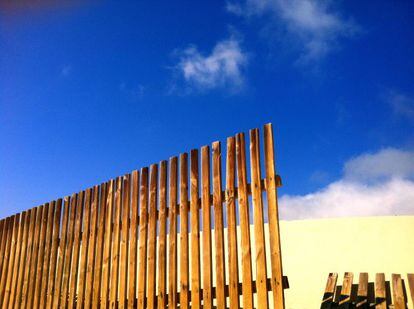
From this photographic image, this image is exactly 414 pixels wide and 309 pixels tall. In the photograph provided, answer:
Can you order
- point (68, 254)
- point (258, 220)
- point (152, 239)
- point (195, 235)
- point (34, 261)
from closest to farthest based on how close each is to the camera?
point (258, 220) → point (195, 235) → point (152, 239) → point (68, 254) → point (34, 261)

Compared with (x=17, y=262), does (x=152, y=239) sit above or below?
below

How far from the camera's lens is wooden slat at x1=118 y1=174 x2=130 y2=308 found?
4.83 meters

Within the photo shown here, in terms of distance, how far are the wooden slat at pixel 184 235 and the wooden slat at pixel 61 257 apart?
2.51 m

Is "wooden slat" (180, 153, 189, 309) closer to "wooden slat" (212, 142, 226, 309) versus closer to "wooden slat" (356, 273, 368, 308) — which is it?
"wooden slat" (212, 142, 226, 309)

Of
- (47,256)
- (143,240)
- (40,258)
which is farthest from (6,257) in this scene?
(143,240)

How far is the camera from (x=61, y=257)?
594 cm

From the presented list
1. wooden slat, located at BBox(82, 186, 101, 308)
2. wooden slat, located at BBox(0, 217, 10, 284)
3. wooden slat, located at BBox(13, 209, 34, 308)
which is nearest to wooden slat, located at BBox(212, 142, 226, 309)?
wooden slat, located at BBox(82, 186, 101, 308)

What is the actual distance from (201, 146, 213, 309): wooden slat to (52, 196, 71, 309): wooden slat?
284cm

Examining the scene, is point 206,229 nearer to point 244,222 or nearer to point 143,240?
point 244,222

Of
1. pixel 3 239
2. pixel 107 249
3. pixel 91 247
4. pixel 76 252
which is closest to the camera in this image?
pixel 107 249

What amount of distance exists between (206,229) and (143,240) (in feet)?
3.39

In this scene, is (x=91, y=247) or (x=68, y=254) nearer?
(x=91, y=247)

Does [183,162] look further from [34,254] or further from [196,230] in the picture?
[34,254]

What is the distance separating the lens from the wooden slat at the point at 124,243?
4.83 meters
